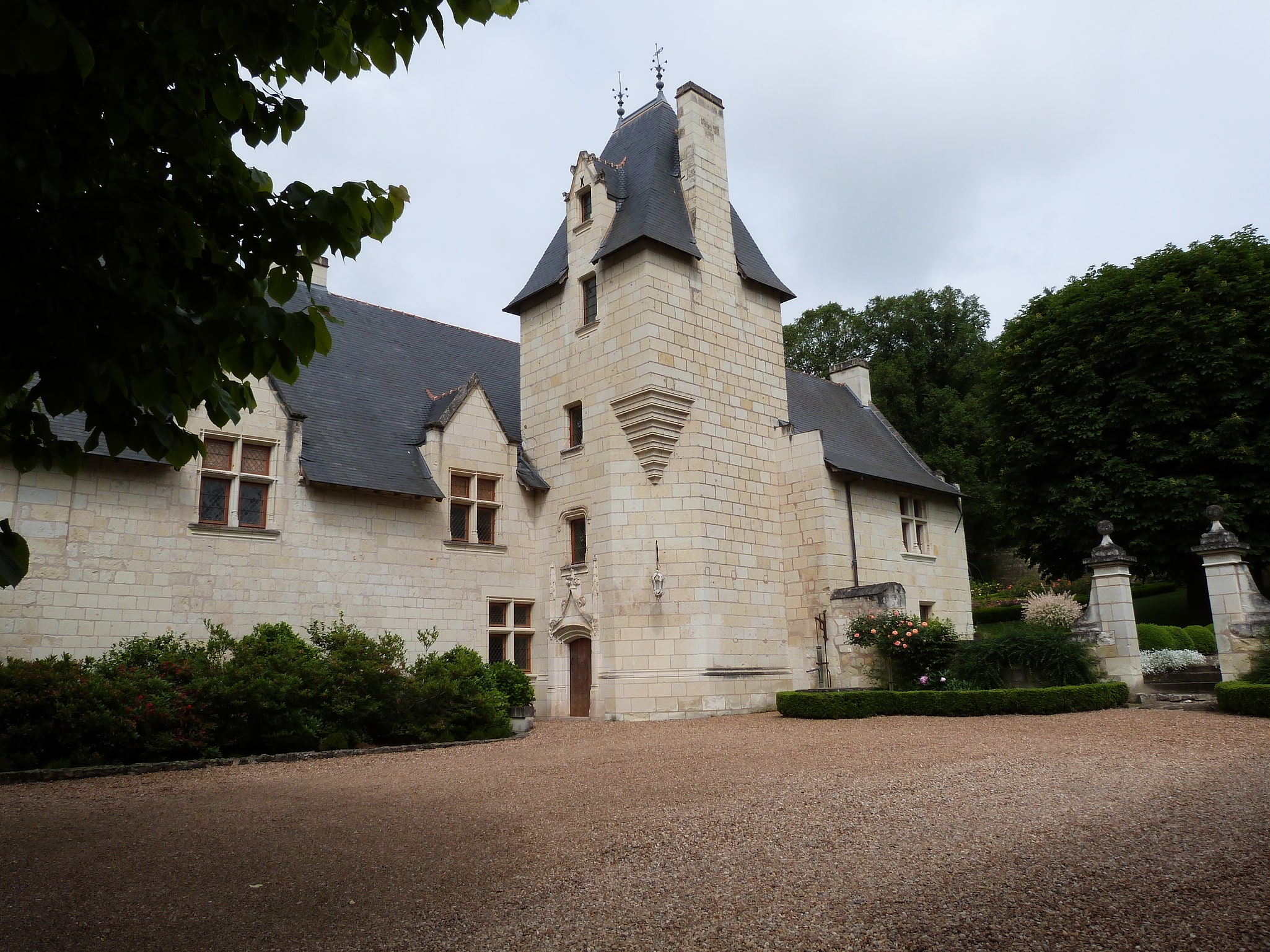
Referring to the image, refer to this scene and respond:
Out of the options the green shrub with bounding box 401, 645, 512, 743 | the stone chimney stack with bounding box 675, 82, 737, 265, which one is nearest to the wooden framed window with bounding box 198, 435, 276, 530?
the green shrub with bounding box 401, 645, 512, 743

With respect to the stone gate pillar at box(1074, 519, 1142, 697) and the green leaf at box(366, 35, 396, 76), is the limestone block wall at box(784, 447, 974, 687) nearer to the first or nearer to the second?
the stone gate pillar at box(1074, 519, 1142, 697)

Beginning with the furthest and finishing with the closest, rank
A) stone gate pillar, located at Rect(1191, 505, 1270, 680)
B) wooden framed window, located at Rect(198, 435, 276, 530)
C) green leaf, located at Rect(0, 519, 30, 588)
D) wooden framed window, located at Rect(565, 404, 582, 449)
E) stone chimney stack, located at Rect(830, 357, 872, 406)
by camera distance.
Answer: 1. stone chimney stack, located at Rect(830, 357, 872, 406)
2. wooden framed window, located at Rect(565, 404, 582, 449)
3. wooden framed window, located at Rect(198, 435, 276, 530)
4. stone gate pillar, located at Rect(1191, 505, 1270, 680)
5. green leaf, located at Rect(0, 519, 30, 588)

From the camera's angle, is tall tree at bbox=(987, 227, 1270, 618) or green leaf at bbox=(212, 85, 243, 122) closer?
green leaf at bbox=(212, 85, 243, 122)

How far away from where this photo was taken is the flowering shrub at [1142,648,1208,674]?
17.3 metres

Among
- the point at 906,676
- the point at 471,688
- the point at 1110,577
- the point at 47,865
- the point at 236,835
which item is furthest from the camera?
the point at 906,676

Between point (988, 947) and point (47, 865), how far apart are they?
5860 millimetres

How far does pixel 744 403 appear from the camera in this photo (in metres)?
19.4

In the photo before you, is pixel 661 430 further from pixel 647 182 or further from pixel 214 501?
pixel 214 501

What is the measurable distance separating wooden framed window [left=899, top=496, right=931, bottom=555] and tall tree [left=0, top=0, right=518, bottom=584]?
63.4 feet

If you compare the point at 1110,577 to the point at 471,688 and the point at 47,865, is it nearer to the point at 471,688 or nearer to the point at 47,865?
the point at 471,688

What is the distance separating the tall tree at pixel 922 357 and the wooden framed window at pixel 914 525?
15.6 m

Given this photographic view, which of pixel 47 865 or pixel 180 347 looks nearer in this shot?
pixel 180 347

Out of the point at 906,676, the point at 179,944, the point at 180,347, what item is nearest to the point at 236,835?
the point at 179,944

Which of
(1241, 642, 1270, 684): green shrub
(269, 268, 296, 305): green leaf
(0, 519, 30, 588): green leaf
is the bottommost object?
(1241, 642, 1270, 684): green shrub
